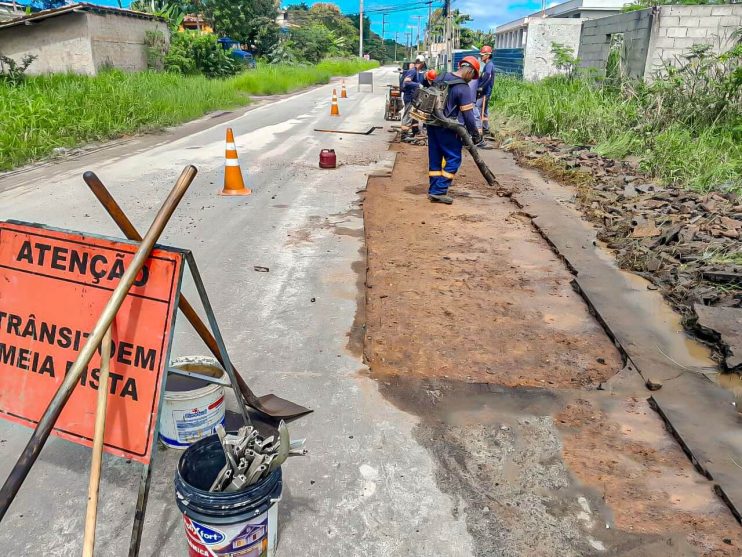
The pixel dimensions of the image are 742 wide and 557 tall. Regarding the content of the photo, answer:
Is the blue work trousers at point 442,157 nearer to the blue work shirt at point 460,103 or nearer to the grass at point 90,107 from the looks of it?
the blue work shirt at point 460,103

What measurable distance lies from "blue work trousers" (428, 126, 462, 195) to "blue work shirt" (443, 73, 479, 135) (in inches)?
8.7

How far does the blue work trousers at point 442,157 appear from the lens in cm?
740

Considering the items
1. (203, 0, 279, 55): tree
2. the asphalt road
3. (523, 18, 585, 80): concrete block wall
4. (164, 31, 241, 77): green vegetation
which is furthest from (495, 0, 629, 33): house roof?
the asphalt road

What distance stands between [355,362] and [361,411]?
550 millimetres

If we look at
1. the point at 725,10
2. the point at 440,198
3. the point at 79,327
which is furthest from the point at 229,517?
the point at 725,10

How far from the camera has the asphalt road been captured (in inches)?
92.6

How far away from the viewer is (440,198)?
7.54m

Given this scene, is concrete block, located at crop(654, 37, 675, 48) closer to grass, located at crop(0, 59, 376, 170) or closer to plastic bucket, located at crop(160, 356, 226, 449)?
grass, located at crop(0, 59, 376, 170)

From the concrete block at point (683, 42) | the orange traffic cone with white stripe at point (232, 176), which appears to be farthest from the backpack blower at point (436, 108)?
the concrete block at point (683, 42)

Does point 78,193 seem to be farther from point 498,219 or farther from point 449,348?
point 449,348

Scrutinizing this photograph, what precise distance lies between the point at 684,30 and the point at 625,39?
163 cm

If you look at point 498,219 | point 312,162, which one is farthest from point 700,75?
point 312,162

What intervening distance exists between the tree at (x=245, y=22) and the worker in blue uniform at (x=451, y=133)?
Answer: 3506 centimetres

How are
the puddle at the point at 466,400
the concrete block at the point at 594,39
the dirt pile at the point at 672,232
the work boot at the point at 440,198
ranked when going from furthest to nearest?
the concrete block at the point at 594,39 → the work boot at the point at 440,198 → the dirt pile at the point at 672,232 → the puddle at the point at 466,400
